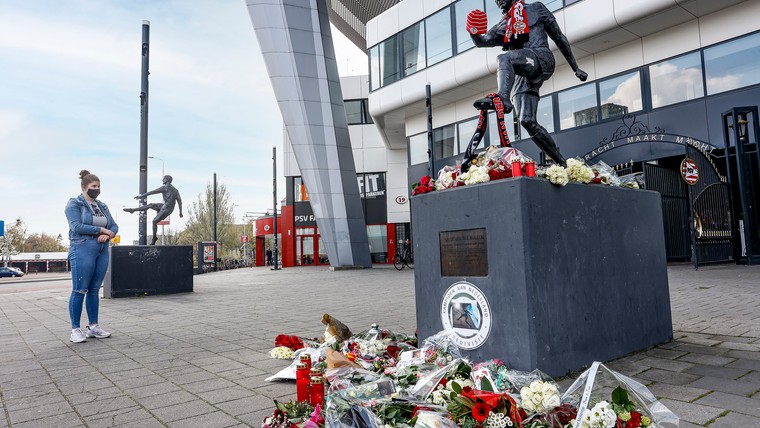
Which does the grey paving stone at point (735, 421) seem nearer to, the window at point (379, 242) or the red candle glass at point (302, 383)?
the red candle glass at point (302, 383)

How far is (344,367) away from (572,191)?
7.42ft

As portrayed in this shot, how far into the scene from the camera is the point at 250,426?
2.91 metres

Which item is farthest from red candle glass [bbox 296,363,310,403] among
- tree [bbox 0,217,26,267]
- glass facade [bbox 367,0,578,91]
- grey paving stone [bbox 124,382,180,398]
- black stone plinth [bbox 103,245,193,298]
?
tree [bbox 0,217,26,267]

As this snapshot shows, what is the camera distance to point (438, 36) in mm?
21953

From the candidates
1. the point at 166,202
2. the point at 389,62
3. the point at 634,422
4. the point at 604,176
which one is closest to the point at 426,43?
the point at 389,62

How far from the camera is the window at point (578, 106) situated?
17.5m

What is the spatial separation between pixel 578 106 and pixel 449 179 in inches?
620

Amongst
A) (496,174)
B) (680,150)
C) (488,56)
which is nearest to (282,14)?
(488,56)

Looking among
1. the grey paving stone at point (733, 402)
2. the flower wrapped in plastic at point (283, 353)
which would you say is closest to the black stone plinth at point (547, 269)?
the grey paving stone at point (733, 402)

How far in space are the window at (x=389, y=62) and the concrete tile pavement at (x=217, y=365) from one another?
58.3 ft

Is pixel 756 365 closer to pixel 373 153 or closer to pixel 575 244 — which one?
pixel 575 244

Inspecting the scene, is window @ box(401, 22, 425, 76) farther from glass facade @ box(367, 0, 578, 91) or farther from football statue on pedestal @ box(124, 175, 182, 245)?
football statue on pedestal @ box(124, 175, 182, 245)

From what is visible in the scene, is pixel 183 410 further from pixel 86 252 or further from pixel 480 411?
pixel 86 252

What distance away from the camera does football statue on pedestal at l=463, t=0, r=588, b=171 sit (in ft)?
16.3
